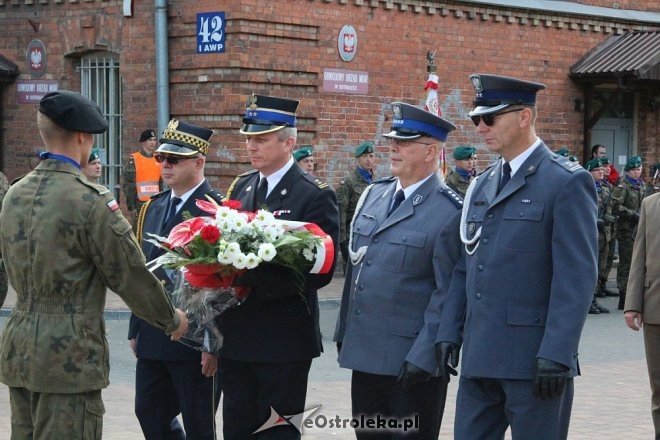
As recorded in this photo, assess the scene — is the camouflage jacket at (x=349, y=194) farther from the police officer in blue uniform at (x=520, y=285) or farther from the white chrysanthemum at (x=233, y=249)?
the police officer in blue uniform at (x=520, y=285)

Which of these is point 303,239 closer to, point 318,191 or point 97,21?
point 318,191

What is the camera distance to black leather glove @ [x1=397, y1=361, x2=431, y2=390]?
18.7 ft

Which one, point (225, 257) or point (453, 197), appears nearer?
point (225, 257)

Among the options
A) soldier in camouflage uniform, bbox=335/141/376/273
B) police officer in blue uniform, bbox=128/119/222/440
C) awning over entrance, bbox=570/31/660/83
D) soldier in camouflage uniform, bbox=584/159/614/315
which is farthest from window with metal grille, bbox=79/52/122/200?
police officer in blue uniform, bbox=128/119/222/440

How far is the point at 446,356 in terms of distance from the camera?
18.4ft

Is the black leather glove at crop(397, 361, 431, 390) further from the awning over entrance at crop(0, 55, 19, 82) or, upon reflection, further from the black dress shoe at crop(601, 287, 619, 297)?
the awning over entrance at crop(0, 55, 19, 82)

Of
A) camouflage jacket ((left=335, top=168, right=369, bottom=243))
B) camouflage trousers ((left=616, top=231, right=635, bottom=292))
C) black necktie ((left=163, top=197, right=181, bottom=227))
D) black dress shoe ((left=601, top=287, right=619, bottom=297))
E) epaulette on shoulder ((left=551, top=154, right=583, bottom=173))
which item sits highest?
epaulette on shoulder ((left=551, top=154, right=583, bottom=173))

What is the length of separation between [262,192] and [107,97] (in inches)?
491

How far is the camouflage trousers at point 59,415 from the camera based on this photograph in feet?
16.7

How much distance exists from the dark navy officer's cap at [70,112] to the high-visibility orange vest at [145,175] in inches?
450

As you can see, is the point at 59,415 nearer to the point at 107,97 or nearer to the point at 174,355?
the point at 174,355

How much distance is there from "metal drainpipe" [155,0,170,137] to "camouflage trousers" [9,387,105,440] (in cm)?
1198

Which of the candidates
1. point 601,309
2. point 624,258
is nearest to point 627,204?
point 624,258

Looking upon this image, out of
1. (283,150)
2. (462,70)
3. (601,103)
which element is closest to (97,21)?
(462,70)
